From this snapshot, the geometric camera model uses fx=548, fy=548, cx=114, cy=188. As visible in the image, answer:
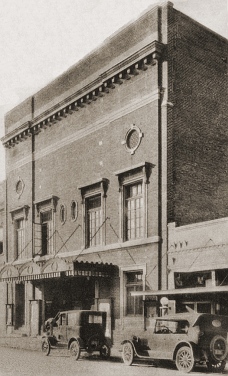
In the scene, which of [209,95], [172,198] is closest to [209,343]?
[172,198]

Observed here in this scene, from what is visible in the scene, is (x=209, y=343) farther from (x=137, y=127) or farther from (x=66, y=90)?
(x=66, y=90)

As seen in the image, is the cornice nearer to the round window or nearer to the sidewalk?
the round window

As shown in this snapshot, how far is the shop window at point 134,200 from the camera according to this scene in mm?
21000

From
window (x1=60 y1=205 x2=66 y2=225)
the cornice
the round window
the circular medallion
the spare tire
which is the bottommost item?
the spare tire

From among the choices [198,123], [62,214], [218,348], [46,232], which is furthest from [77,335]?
[46,232]

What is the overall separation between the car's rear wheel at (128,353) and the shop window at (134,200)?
5.34 metres

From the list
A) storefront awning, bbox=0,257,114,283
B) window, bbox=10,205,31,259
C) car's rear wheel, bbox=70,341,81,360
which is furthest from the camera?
window, bbox=10,205,31,259

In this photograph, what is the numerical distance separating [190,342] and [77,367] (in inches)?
142

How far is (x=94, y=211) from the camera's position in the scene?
24297 mm

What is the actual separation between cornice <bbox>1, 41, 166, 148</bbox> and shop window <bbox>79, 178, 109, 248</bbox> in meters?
3.97

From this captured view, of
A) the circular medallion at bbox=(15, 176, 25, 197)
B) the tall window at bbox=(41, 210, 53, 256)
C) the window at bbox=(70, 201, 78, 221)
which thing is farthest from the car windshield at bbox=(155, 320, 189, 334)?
the circular medallion at bbox=(15, 176, 25, 197)

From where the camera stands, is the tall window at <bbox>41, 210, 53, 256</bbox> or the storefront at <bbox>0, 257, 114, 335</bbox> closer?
the storefront at <bbox>0, 257, 114, 335</bbox>

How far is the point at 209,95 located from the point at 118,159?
459cm

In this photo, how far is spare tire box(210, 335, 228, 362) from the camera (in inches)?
558
